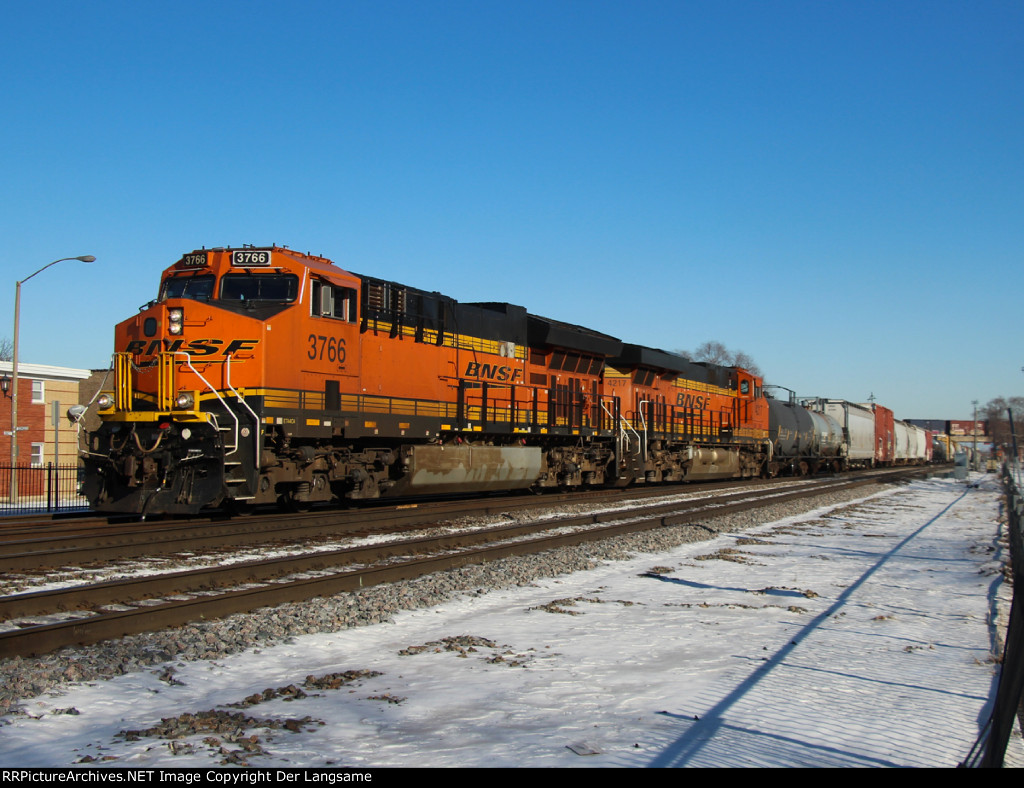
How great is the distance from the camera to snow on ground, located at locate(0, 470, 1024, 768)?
432cm

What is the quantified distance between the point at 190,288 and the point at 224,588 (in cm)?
689

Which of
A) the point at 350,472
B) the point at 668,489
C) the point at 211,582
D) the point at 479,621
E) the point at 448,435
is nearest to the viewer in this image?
the point at 479,621

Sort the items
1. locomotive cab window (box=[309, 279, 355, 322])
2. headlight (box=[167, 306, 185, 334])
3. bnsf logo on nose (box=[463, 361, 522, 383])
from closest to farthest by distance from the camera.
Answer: headlight (box=[167, 306, 185, 334]), locomotive cab window (box=[309, 279, 355, 322]), bnsf logo on nose (box=[463, 361, 522, 383])

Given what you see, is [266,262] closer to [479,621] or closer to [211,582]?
[211,582]

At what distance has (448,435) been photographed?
18.1m

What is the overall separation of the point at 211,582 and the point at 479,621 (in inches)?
123

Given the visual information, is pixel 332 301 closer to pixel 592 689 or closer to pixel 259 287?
pixel 259 287

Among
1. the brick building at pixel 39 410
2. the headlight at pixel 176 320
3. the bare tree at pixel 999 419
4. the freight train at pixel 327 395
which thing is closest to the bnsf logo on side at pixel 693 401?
the freight train at pixel 327 395

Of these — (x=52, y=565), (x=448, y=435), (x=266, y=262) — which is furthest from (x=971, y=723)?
(x=448, y=435)

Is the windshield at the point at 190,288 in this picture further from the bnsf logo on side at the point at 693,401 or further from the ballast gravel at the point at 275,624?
the bnsf logo on side at the point at 693,401

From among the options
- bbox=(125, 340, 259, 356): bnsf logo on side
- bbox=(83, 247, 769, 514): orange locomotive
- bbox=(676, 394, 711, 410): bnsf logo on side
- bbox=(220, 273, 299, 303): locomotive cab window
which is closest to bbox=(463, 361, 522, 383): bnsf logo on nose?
bbox=(83, 247, 769, 514): orange locomotive

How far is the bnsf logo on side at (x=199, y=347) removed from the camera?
43.8 ft

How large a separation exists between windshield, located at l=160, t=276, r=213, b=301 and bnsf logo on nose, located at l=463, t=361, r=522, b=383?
6203 mm

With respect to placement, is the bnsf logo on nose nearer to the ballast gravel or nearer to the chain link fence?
the ballast gravel
